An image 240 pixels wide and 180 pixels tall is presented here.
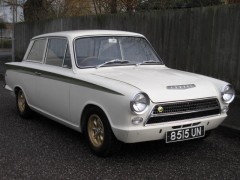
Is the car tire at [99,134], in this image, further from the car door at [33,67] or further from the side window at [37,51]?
the side window at [37,51]

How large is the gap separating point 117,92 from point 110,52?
138 cm

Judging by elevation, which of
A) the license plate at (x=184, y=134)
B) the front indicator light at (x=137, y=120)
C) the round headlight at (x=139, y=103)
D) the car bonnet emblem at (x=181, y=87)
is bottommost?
the license plate at (x=184, y=134)

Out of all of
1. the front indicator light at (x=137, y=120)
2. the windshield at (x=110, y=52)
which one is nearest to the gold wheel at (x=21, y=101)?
the windshield at (x=110, y=52)

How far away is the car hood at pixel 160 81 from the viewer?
4547mm

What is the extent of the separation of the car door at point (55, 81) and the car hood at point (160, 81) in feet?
1.79

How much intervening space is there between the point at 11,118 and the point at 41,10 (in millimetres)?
14419

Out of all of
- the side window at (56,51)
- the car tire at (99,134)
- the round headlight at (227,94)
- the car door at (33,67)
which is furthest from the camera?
the car door at (33,67)

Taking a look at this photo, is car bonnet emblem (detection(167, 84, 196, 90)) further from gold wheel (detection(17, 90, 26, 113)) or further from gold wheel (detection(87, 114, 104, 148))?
gold wheel (detection(17, 90, 26, 113))

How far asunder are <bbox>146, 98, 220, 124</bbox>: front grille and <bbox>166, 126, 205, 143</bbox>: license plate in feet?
0.46

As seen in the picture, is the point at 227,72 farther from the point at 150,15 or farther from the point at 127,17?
the point at 127,17

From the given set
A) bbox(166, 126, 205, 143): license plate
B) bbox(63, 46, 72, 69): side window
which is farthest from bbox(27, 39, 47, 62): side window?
bbox(166, 126, 205, 143): license plate

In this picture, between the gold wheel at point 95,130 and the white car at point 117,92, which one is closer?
the white car at point 117,92

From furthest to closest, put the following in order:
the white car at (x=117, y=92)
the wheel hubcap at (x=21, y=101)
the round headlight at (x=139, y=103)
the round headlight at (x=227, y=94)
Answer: the wheel hubcap at (x=21, y=101) < the round headlight at (x=227, y=94) < the white car at (x=117, y=92) < the round headlight at (x=139, y=103)

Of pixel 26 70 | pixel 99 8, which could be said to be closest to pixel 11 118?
pixel 26 70
